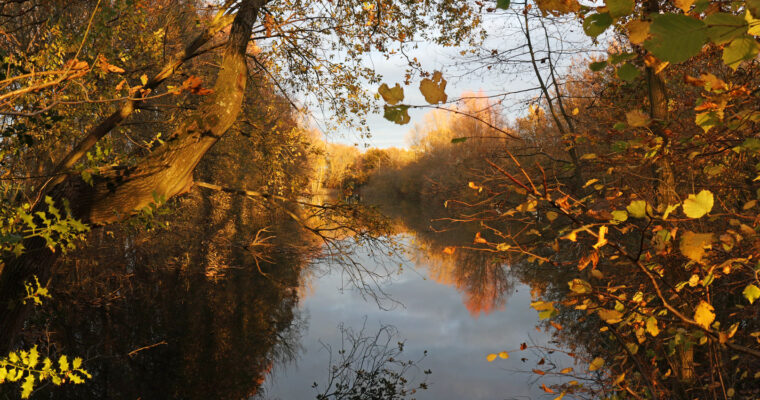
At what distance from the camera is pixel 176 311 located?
Result: 10.4 meters

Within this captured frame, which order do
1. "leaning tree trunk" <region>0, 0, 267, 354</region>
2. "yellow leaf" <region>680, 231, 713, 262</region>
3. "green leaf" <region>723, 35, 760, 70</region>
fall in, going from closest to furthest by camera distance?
"green leaf" <region>723, 35, 760, 70</region> < "yellow leaf" <region>680, 231, 713, 262</region> < "leaning tree trunk" <region>0, 0, 267, 354</region>

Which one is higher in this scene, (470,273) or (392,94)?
(392,94)

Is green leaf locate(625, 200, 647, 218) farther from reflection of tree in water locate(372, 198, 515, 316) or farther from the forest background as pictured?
reflection of tree in water locate(372, 198, 515, 316)

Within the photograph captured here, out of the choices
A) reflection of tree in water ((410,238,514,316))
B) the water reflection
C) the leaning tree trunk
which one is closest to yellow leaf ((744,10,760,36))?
the leaning tree trunk

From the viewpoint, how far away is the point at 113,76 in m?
6.77

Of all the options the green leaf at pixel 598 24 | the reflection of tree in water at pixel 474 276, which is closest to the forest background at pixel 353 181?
the green leaf at pixel 598 24

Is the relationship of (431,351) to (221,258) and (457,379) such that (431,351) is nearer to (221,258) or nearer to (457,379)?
(457,379)

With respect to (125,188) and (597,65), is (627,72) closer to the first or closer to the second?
(597,65)

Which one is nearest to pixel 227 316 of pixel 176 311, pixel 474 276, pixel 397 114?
pixel 176 311

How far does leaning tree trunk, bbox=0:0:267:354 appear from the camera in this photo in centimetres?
363

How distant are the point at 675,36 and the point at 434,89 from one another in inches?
22.5

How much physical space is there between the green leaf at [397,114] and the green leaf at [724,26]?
0.70 metres

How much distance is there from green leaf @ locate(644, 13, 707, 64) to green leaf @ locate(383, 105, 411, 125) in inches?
25.1

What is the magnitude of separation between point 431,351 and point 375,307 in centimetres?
307
